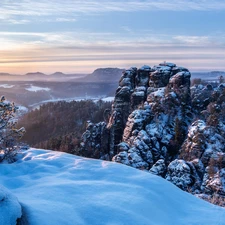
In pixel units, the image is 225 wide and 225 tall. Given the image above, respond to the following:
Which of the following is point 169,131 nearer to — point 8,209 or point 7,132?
point 7,132

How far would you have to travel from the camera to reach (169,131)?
96.6ft

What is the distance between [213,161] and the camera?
64.1 ft

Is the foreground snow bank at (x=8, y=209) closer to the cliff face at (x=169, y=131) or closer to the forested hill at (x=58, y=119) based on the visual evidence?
the cliff face at (x=169, y=131)

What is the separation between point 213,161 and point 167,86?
56.3 feet

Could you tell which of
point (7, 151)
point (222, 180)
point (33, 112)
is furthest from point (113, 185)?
point (33, 112)

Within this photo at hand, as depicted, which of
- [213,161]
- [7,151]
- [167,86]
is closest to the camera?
[7,151]

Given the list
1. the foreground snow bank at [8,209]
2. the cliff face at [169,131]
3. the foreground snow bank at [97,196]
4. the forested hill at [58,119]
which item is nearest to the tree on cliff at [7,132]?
the foreground snow bank at [97,196]

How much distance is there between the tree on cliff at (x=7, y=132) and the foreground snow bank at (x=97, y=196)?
0.75 metres

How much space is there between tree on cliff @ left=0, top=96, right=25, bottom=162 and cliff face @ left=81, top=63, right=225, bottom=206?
349 inches

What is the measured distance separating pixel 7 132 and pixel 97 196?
5408 millimetres

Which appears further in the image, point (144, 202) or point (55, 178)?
point (55, 178)

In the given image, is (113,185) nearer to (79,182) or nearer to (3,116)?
(79,182)

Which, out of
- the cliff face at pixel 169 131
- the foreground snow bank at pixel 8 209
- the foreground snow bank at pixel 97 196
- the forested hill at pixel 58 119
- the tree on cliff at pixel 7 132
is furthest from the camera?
the forested hill at pixel 58 119

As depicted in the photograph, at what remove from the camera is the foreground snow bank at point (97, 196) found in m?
5.43
